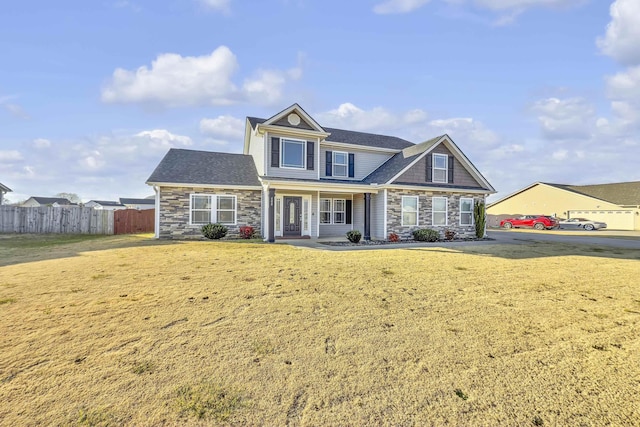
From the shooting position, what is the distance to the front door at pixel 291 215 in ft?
55.9

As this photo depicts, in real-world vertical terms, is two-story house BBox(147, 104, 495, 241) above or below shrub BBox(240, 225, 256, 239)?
above

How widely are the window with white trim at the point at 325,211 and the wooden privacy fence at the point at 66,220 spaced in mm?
12959

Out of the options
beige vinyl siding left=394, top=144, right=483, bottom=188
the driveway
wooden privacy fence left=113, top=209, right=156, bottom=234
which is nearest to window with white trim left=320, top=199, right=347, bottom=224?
beige vinyl siding left=394, top=144, right=483, bottom=188

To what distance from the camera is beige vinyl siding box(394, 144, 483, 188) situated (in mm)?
17391

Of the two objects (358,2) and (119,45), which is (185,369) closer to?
(358,2)

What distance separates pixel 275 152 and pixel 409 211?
321 inches

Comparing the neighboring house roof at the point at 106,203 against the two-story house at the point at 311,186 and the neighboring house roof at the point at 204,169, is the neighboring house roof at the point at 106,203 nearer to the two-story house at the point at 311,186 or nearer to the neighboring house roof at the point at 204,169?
the neighboring house roof at the point at 204,169

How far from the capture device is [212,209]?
1594cm

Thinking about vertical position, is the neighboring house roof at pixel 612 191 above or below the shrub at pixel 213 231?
above

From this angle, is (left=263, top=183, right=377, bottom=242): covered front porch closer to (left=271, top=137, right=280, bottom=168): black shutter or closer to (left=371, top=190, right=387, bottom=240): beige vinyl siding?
(left=371, top=190, right=387, bottom=240): beige vinyl siding

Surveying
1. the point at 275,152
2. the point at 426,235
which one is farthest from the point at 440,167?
the point at 275,152

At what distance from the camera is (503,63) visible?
52.7 ft

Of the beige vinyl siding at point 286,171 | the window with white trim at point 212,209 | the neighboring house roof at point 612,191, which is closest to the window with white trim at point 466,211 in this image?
the beige vinyl siding at point 286,171

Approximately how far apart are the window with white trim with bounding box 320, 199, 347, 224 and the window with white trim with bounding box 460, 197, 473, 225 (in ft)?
23.5
